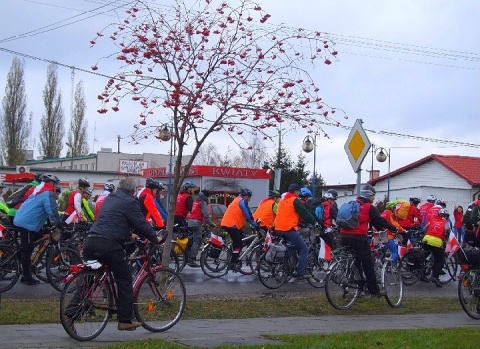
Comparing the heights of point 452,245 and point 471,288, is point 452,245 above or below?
above

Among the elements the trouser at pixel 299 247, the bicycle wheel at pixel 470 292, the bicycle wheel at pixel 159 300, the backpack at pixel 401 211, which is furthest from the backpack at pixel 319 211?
the bicycle wheel at pixel 159 300

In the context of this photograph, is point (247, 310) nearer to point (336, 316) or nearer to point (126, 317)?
point (336, 316)

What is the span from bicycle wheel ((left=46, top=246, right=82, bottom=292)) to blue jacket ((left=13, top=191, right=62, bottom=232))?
51 cm

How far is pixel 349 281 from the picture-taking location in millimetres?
13836

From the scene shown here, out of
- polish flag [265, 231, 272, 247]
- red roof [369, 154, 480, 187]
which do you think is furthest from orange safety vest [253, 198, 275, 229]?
red roof [369, 154, 480, 187]

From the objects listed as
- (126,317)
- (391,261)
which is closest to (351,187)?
(391,261)

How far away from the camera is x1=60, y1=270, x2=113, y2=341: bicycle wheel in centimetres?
978

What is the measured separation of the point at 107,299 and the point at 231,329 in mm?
1841

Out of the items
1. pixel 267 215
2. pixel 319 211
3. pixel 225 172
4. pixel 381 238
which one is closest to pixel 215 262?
pixel 267 215

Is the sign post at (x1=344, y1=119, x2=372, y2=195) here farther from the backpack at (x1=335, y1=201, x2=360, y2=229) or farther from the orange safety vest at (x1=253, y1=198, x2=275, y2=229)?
the orange safety vest at (x1=253, y1=198, x2=275, y2=229)

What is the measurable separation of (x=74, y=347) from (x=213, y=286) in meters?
7.86

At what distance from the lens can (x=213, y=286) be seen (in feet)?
55.9

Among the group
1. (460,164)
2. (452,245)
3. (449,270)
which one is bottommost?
(449,270)

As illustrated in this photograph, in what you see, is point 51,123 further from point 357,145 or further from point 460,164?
point 357,145
